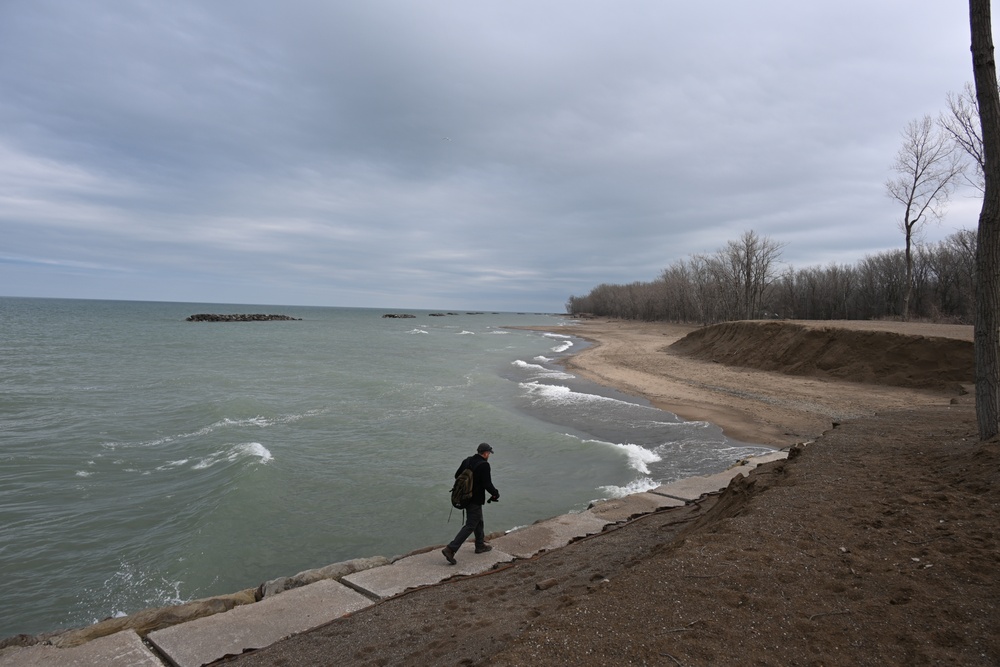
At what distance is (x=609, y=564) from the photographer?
5.52 meters

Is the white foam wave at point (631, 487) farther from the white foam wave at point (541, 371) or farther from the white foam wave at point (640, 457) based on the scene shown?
the white foam wave at point (541, 371)

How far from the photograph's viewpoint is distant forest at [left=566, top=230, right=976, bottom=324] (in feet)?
168

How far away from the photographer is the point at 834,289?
220 feet

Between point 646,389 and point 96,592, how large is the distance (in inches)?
782

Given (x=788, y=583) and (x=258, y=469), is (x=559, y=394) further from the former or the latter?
(x=788, y=583)

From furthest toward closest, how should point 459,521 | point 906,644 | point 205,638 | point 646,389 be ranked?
point 646,389
point 459,521
point 205,638
point 906,644

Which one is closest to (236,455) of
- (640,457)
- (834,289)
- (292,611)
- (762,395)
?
(292,611)

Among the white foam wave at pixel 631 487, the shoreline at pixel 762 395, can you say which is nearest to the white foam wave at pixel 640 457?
the white foam wave at pixel 631 487

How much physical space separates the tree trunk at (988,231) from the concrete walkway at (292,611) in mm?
4652

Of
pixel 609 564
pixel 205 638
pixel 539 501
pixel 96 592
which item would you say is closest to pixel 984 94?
pixel 609 564

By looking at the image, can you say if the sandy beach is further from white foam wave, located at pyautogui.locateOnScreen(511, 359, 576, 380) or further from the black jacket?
white foam wave, located at pyautogui.locateOnScreen(511, 359, 576, 380)

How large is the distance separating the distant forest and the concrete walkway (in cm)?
3880

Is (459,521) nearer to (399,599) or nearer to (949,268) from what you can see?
(399,599)

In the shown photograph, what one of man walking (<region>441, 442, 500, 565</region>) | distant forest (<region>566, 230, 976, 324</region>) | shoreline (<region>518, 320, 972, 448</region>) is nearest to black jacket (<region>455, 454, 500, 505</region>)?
man walking (<region>441, 442, 500, 565</region>)
